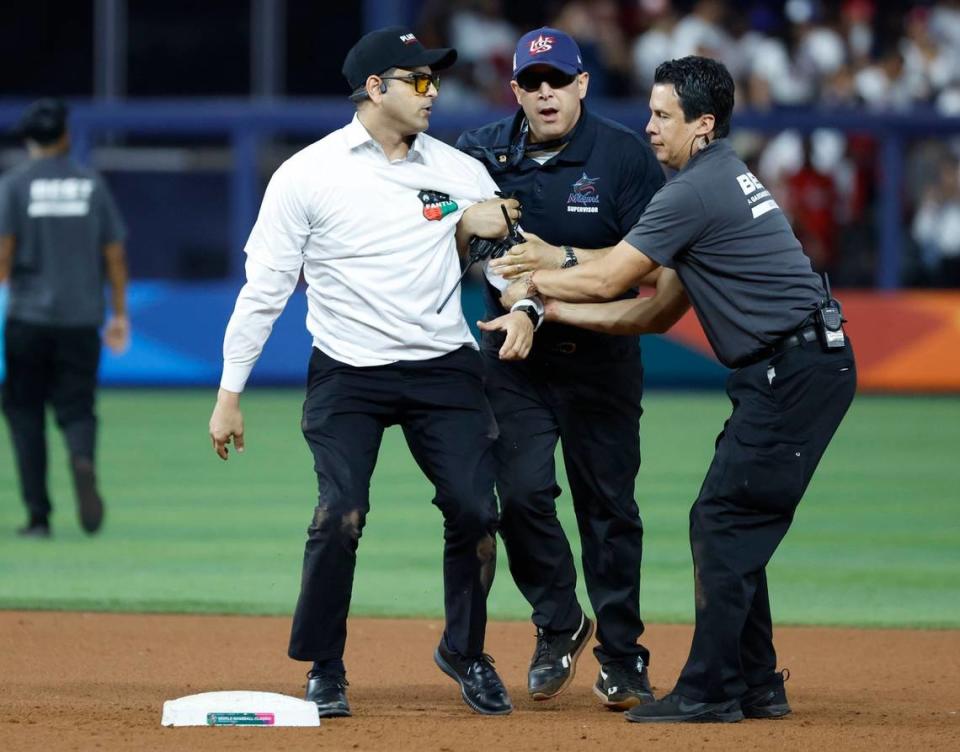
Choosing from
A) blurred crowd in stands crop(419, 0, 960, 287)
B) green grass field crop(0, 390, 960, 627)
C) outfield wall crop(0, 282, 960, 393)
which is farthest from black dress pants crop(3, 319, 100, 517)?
blurred crowd in stands crop(419, 0, 960, 287)

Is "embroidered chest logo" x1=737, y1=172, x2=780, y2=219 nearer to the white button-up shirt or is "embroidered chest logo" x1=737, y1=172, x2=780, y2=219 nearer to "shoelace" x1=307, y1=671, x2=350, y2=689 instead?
the white button-up shirt

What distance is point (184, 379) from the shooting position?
20.1 metres

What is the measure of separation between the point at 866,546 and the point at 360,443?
5.18 m

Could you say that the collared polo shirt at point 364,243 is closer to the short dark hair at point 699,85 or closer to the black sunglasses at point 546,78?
the black sunglasses at point 546,78

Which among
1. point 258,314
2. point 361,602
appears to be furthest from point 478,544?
point 361,602

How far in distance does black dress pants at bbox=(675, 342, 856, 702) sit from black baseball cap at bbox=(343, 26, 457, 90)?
5.30 feet

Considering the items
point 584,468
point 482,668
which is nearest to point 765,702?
point 482,668

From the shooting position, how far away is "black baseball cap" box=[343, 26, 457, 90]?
6.43 m

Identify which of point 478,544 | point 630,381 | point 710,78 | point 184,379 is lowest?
point 184,379

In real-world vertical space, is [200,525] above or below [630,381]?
below

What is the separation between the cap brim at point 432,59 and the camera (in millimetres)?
6434

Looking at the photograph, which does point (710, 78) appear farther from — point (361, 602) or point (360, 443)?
point (361, 602)

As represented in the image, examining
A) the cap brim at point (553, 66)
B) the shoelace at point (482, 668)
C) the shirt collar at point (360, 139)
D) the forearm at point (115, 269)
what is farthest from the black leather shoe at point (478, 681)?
the forearm at point (115, 269)

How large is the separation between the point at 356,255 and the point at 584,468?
1279 mm
